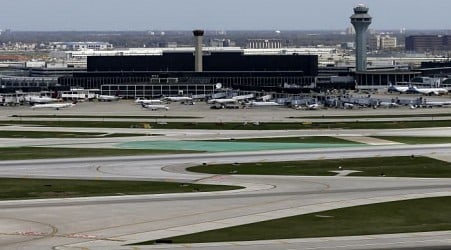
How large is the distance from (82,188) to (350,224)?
79.1 feet

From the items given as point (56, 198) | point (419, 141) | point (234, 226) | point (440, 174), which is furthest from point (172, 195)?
point (419, 141)

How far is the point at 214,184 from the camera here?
82.6m

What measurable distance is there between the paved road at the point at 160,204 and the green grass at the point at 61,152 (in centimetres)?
687

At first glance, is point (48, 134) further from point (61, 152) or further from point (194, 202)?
point (194, 202)

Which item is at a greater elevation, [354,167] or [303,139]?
[354,167]

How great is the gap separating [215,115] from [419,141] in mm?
62551

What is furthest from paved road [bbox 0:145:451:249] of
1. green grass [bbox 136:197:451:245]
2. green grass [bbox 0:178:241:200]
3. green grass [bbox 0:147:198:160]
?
green grass [bbox 0:147:198:160]

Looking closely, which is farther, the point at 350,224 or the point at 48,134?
the point at 48,134

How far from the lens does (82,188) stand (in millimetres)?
79938

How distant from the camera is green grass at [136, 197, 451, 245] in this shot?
5816cm

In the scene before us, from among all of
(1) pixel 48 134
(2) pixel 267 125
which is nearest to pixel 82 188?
(1) pixel 48 134

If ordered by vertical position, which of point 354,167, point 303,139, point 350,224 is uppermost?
point 350,224

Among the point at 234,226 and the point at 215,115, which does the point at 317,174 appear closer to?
the point at 234,226

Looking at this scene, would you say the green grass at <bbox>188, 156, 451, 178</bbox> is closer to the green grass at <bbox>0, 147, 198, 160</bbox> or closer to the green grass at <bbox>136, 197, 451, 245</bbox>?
the green grass at <bbox>0, 147, 198, 160</bbox>
